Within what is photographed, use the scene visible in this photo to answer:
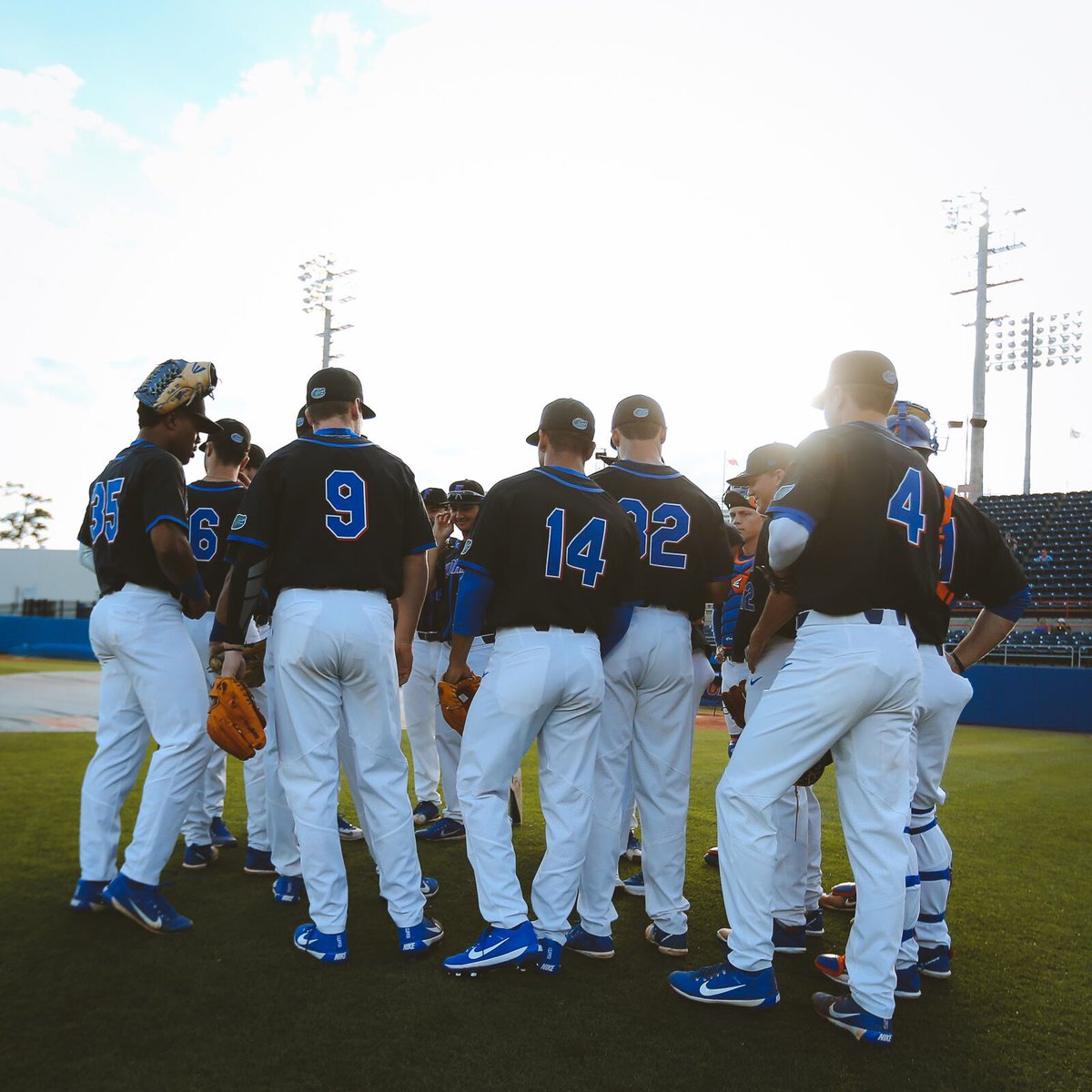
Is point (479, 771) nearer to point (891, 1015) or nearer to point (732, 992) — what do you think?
point (732, 992)

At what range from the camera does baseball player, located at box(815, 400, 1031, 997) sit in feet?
11.4

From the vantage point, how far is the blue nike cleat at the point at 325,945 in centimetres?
344

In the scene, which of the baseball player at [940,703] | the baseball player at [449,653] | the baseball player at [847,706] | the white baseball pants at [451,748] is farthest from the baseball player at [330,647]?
the white baseball pants at [451,748]

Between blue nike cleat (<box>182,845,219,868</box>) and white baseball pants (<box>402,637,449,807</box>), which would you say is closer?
blue nike cleat (<box>182,845,219,868</box>)

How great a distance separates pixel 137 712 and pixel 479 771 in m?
1.68

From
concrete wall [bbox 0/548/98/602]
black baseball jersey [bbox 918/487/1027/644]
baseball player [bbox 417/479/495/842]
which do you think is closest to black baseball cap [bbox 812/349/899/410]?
black baseball jersey [bbox 918/487/1027/644]

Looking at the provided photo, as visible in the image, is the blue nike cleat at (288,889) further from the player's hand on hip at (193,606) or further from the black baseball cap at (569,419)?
the black baseball cap at (569,419)

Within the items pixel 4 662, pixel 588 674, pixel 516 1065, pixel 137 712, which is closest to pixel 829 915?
pixel 588 674

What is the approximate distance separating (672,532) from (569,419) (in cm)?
70

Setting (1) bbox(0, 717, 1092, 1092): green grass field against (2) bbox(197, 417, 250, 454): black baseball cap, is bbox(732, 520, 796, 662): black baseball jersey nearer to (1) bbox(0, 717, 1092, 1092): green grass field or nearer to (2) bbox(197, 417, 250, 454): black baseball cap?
(1) bbox(0, 717, 1092, 1092): green grass field

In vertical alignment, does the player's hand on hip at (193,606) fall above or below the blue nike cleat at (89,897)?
above

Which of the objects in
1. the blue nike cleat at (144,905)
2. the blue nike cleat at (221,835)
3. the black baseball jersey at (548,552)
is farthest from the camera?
the blue nike cleat at (221,835)

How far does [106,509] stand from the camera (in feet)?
13.2

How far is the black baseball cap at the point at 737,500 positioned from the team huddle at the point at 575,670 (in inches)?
47.0
